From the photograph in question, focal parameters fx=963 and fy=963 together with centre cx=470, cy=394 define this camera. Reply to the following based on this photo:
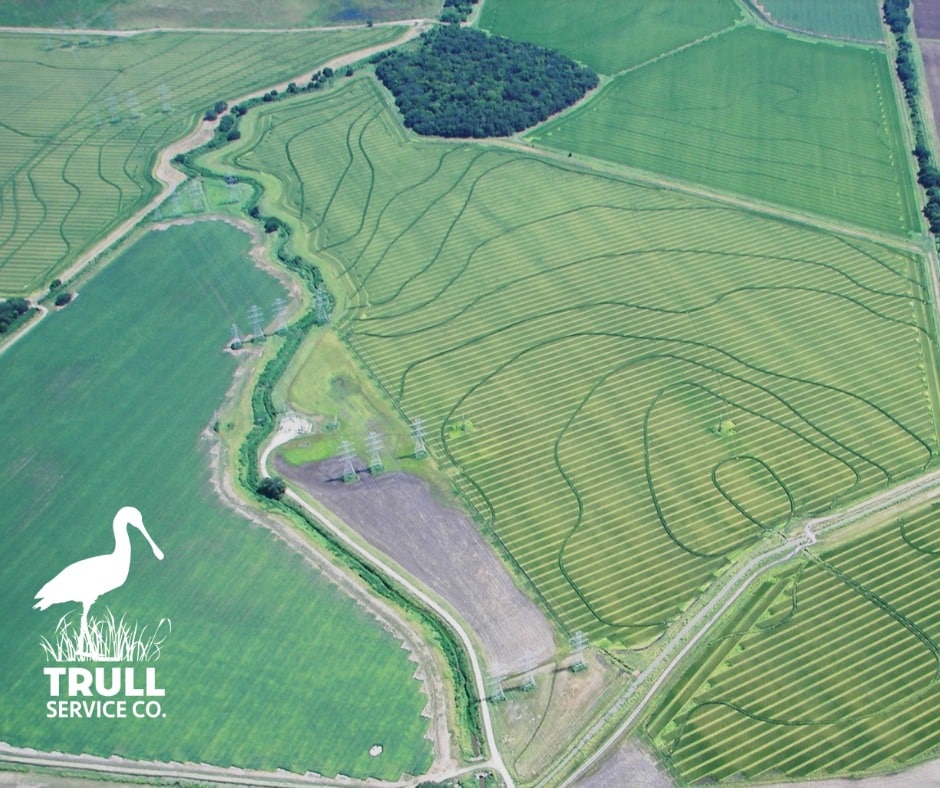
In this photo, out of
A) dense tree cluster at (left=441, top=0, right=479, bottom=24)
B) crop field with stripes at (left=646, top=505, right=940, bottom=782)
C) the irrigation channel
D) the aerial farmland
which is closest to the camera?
crop field with stripes at (left=646, top=505, right=940, bottom=782)

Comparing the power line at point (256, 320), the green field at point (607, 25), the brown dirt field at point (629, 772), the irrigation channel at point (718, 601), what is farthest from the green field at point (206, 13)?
the brown dirt field at point (629, 772)

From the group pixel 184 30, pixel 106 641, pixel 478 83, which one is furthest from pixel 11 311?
pixel 184 30

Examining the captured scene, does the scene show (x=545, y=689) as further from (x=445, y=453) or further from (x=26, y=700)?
(x=26, y=700)

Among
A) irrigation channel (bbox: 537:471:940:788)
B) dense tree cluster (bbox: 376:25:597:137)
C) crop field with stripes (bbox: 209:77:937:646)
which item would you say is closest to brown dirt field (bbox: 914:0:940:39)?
dense tree cluster (bbox: 376:25:597:137)

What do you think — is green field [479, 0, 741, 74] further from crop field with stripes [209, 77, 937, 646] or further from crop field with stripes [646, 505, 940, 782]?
crop field with stripes [646, 505, 940, 782]

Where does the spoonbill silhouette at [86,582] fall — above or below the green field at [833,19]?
below

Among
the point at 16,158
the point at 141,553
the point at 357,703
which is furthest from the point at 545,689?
the point at 16,158

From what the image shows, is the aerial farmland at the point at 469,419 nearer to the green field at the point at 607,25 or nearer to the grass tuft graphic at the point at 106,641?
the grass tuft graphic at the point at 106,641
